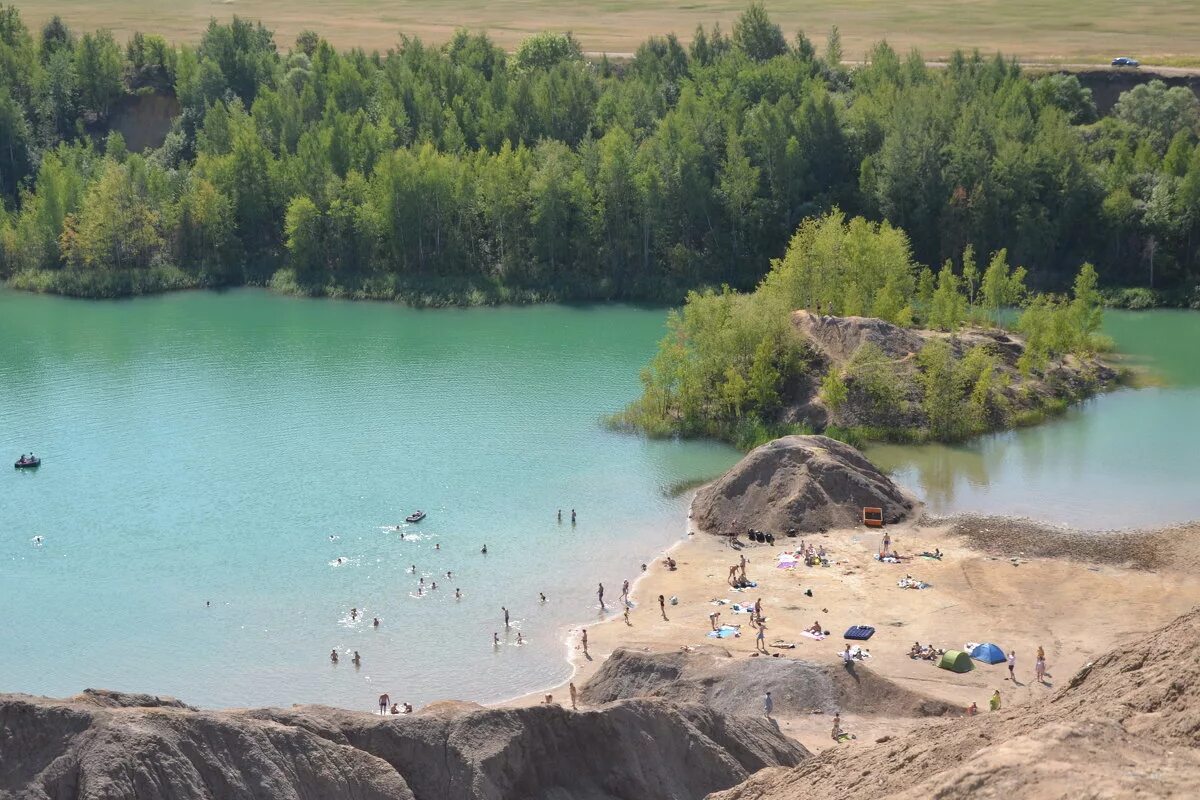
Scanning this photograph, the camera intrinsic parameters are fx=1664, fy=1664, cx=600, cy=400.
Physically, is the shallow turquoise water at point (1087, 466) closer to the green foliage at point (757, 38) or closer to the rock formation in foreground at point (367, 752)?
the rock formation in foreground at point (367, 752)

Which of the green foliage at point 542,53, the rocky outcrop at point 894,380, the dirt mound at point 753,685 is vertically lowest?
the dirt mound at point 753,685

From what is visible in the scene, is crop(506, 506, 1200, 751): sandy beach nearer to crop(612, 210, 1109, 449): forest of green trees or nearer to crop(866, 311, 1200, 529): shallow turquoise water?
crop(866, 311, 1200, 529): shallow turquoise water

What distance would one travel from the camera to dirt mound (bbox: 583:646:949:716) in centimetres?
4794

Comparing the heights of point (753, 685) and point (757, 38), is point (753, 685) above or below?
below

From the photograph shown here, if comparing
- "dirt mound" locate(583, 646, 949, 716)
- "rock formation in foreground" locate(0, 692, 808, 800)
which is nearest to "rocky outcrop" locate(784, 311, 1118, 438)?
"dirt mound" locate(583, 646, 949, 716)

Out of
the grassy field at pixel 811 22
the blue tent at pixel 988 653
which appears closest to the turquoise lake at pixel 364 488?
the blue tent at pixel 988 653

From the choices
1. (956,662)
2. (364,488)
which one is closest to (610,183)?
(364,488)

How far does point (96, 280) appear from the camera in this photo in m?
120

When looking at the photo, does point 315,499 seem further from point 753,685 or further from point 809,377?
point 753,685

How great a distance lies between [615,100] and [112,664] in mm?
84801

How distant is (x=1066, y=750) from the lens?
94.0 feet

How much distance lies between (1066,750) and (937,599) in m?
30.1

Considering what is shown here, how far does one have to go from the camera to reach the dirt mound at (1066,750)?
27.8m

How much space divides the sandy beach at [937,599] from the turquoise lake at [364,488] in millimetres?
2386
